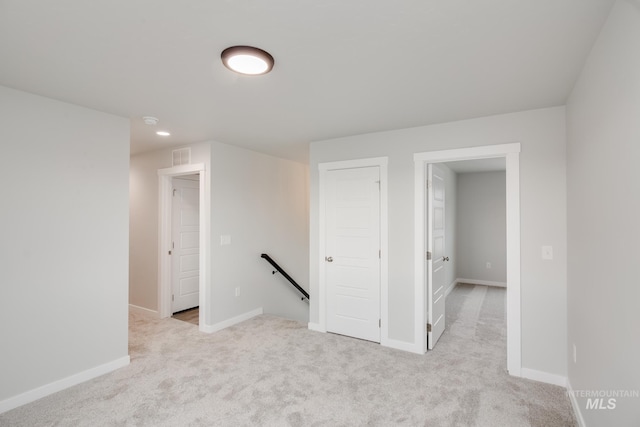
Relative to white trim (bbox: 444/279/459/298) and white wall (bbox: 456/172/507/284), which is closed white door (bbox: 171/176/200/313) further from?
white wall (bbox: 456/172/507/284)

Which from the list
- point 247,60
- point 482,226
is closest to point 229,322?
point 247,60

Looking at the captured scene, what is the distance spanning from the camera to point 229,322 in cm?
419

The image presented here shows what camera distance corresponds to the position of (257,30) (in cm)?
165

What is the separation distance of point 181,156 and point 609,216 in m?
4.32

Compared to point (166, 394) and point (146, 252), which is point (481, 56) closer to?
point (166, 394)

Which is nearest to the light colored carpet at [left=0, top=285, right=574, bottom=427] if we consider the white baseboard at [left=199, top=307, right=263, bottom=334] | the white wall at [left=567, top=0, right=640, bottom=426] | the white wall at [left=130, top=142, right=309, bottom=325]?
the white baseboard at [left=199, top=307, right=263, bottom=334]

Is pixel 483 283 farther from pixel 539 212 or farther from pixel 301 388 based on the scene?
pixel 301 388

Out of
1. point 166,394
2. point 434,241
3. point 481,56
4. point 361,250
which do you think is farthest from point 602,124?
point 166,394

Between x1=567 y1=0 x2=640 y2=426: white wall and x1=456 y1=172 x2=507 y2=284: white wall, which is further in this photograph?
x1=456 y1=172 x2=507 y2=284: white wall

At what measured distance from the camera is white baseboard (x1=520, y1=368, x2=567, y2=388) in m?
2.69

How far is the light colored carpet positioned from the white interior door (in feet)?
0.74

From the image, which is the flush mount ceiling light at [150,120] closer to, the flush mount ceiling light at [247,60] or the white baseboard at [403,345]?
the flush mount ceiling light at [247,60]

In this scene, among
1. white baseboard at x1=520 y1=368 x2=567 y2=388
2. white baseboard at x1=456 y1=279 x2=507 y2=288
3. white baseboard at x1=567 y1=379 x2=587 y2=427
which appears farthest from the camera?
white baseboard at x1=456 y1=279 x2=507 y2=288

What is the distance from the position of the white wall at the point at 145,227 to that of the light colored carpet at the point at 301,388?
0.99 metres
